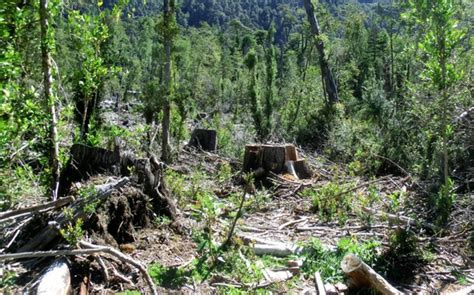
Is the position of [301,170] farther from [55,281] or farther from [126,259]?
[55,281]

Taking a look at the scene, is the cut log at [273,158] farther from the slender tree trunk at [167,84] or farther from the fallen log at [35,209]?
the fallen log at [35,209]

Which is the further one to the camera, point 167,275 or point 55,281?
point 167,275

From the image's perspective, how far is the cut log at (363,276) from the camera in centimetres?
466

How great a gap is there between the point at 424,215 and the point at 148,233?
4.14 meters

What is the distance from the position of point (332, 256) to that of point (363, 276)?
94 centimetres

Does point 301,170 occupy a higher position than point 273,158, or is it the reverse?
point 273,158

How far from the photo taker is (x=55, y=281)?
395cm

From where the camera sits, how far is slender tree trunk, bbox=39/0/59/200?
4980 millimetres

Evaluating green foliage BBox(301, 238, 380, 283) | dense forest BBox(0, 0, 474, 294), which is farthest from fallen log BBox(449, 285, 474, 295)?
green foliage BBox(301, 238, 380, 283)

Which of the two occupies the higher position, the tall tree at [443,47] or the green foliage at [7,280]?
the tall tree at [443,47]

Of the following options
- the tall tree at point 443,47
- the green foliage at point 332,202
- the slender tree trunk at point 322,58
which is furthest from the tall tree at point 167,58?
the tall tree at point 443,47

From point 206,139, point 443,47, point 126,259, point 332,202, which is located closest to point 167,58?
point 206,139

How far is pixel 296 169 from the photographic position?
1020 centimetres

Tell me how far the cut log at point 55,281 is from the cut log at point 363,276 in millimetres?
2752
